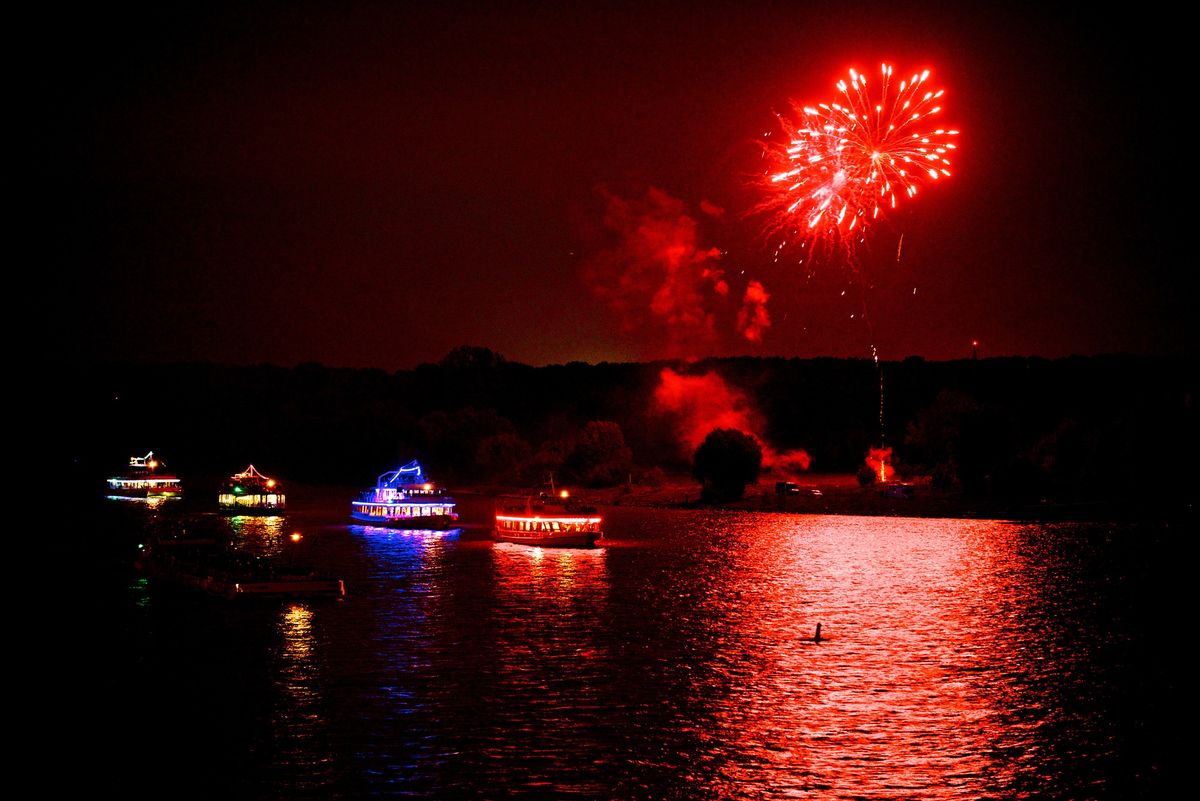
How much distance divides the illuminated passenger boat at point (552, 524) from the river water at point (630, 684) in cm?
1074

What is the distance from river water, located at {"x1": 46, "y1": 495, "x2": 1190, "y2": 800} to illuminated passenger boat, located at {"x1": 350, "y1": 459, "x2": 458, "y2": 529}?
33.2 m

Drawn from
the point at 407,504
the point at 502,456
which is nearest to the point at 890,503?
the point at 407,504

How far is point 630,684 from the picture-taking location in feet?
130

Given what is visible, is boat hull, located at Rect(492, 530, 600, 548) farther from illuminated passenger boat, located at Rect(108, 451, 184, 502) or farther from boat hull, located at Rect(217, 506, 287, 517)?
illuminated passenger boat, located at Rect(108, 451, 184, 502)

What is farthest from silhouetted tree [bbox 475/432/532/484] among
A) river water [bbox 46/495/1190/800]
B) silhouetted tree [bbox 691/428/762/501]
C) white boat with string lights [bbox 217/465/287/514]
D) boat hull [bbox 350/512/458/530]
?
river water [bbox 46/495/1190/800]

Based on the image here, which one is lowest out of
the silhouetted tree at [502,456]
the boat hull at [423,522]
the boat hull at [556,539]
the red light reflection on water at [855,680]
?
the red light reflection on water at [855,680]

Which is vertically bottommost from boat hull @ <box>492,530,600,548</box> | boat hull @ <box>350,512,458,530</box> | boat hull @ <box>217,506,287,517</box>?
boat hull @ <box>492,530,600,548</box>

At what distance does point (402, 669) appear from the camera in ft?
136

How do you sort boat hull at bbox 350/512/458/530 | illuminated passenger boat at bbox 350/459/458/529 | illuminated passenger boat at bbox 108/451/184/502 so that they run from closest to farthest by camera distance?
1. boat hull at bbox 350/512/458/530
2. illuminated passenger boat at bbox 350/459/458/529
3. illuminated passenger boat at bbox 108/451/184/502

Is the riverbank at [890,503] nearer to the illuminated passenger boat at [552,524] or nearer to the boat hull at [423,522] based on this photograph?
the boat hull at [423,522]

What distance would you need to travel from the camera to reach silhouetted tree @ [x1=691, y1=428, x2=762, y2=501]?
5325 inches

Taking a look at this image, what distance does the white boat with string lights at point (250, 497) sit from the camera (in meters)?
129

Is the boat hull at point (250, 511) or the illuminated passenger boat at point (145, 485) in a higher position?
the illuminated passenger boat at point (145, 485)

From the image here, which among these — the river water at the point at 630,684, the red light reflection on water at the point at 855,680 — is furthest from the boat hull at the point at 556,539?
the red light reflection on water at the point at 855,680
